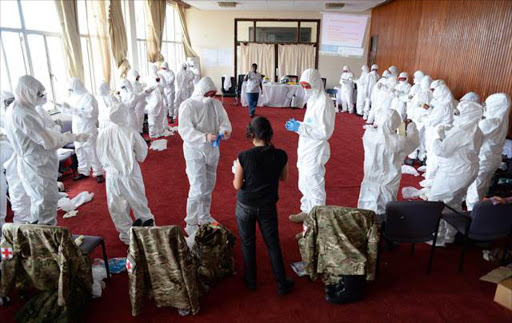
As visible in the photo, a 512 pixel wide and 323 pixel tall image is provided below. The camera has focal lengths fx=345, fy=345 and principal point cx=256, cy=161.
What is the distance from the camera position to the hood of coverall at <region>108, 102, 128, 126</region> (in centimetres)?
301

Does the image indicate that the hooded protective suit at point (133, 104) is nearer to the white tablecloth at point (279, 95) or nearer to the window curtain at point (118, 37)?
the window curtain at point (118, 37)

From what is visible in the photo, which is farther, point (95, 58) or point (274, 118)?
point (274, 118)

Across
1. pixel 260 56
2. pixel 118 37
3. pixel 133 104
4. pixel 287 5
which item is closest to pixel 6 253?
pixel 133 104

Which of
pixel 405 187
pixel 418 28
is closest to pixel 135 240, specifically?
pixel 405 187

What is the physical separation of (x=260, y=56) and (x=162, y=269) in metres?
11.1

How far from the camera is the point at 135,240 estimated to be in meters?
2.31

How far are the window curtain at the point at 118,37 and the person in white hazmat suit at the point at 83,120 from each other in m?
2.73

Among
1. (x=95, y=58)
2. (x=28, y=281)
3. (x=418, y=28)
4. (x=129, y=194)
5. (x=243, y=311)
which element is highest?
(x=418, y=28)

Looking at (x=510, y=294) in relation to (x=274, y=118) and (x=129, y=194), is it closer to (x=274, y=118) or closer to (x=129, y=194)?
(x=129, y=194)

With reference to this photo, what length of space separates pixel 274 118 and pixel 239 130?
1886 mm

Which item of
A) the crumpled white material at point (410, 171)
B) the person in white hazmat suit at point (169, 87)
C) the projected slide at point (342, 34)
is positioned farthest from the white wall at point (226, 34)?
the crumpled white material at point (410, 171)

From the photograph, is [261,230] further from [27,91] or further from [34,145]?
[27,91]

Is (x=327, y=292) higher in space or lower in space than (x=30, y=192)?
lower

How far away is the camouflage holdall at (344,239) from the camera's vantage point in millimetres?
2514
